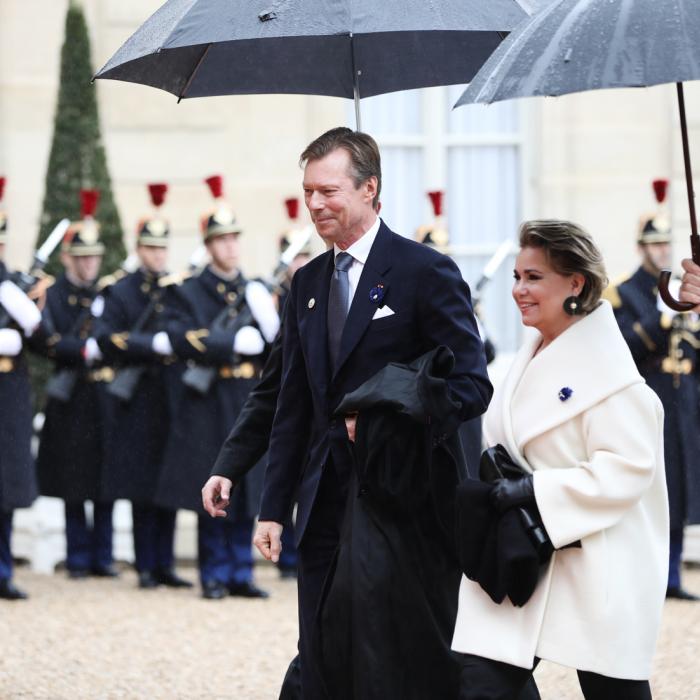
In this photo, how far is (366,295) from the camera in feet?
14.4

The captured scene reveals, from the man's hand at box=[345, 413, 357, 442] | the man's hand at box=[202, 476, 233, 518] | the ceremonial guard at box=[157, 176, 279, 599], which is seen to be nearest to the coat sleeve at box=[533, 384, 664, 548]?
the man's hand at box=[345, 413, 357, 442]

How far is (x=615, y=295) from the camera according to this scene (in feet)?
30.0

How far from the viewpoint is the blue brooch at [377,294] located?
14.4ft

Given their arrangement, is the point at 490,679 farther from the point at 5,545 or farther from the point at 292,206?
the point at 292,206

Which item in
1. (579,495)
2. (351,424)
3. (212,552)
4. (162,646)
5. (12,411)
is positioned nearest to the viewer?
(579,495)

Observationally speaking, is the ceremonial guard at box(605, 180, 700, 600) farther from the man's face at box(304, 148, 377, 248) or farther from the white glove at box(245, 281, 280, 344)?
the man's face at box(304, 148, 377, 248)

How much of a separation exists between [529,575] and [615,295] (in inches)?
210

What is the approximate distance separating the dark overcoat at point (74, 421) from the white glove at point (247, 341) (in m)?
1.07

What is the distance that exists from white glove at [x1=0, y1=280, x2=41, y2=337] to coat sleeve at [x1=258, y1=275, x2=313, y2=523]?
4644 millimetres

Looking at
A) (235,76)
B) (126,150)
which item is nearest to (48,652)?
(235,76)

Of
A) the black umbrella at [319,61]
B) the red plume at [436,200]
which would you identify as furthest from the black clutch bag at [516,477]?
the red plume at [436,200]

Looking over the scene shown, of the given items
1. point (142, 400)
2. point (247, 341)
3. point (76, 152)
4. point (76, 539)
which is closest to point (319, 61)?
point (247, 341)

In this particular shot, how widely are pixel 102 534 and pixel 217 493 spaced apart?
539 cm

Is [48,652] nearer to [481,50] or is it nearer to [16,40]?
[481,50]
